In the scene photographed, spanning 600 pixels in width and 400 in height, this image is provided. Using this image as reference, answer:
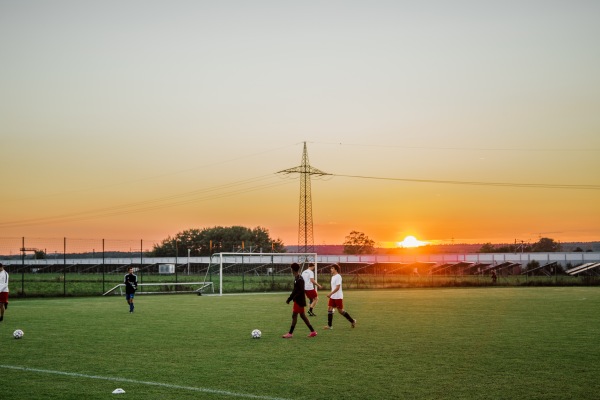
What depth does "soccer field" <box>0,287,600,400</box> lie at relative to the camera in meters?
10.7

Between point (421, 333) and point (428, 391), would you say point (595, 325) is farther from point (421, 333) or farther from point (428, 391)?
point (428, 391)

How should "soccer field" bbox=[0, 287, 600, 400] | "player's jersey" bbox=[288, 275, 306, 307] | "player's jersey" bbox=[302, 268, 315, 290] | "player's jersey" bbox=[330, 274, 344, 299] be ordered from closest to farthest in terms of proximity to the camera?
"soccer field" bbox=[0, 287, 600, 400] → "player's jersey" bbox=[288, 275, 306, 307] → "player's jersey" bbox=[330, 274, 344, 299] → "player's jersey" bbox=[302, 268, 315, 290]

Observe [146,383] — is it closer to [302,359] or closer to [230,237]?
[302,359]

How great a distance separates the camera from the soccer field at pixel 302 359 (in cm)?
1066

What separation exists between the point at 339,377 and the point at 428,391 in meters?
1.95

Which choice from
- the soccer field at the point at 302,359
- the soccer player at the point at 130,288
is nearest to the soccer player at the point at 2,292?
the soccer field at the point at 302,359

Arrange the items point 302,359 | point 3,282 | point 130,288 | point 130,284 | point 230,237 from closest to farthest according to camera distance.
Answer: point 302,359
point 3,282
point 130,288
point 130,284
point 230,237

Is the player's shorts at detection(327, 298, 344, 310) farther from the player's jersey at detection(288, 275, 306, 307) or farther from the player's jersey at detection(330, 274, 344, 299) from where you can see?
the player's jersey at detection(288, 275, 306, 307)

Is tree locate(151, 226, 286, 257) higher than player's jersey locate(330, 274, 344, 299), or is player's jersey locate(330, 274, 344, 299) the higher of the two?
tree locate(151, 226, 286, 257)

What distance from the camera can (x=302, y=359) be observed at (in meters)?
14.1

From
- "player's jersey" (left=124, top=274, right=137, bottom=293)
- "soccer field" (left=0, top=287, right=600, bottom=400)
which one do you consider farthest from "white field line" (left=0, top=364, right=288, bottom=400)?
"player's jersey" (left=124, top=274, right=137, bottom=293)

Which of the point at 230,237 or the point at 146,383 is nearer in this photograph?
the point at 146,383

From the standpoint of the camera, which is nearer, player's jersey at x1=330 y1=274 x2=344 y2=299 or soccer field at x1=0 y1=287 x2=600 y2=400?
soccer field at x1=0 y1=287 x2=600 y2=400

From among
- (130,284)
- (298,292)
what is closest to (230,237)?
(130,284)
